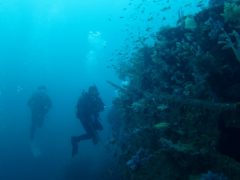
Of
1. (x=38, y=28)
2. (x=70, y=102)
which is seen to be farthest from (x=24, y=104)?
(x=38, y=28)

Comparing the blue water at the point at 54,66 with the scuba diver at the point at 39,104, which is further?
the blue water at the point at 54,66

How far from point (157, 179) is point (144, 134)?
1.78m

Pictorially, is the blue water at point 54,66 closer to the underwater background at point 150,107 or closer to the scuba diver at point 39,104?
the underwater background at point 150,107

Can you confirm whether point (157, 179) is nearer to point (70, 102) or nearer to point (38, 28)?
point (70, 102)

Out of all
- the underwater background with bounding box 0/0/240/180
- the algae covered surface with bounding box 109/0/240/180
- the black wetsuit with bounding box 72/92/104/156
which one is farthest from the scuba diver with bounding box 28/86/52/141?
the algae covered surface with bounding box 109/0/240/180

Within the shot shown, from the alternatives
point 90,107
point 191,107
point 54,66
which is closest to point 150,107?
point 191,107

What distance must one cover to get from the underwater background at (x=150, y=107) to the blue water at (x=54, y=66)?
0.48 feet

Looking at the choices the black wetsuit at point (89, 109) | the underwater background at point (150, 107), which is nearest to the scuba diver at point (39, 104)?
the underwater background at point (150, 107)

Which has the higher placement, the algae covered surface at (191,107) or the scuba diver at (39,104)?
the scuba diver at (39,104)

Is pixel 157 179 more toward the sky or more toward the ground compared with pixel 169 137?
more toward the ground

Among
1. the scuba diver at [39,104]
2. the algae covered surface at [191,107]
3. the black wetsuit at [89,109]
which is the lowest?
the algae covered surface at [191,107]

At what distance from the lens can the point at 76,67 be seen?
170 ft

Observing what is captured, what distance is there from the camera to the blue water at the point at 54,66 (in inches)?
843

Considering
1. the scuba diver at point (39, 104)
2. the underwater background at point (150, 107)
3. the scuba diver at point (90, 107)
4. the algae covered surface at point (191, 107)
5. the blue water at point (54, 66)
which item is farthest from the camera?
the blue water at point (54, 66)
